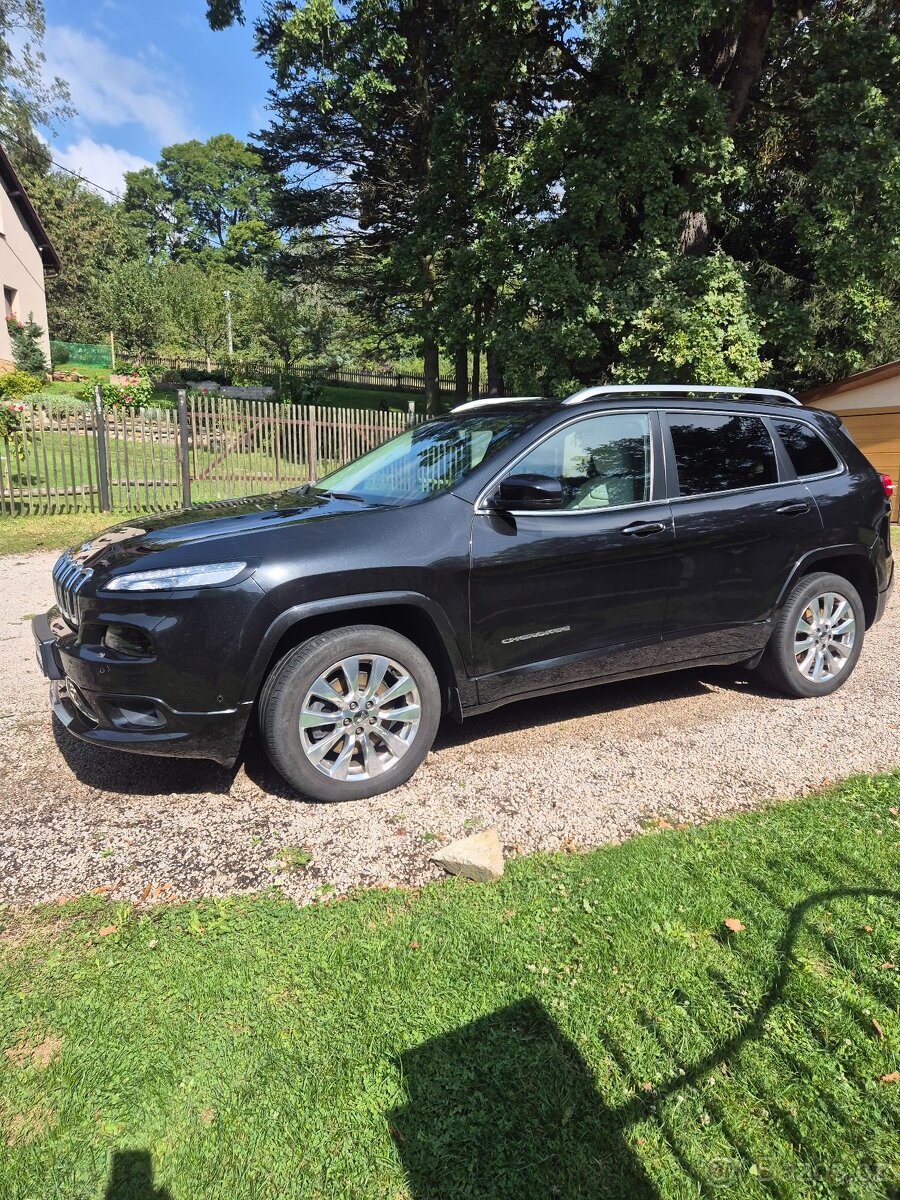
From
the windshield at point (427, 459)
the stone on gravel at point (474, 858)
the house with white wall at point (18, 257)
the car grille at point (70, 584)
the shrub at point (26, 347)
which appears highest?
the house with white wall at point (18, 257)

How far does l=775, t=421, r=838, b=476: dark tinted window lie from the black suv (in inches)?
0.6

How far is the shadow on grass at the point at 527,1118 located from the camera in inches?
64.1

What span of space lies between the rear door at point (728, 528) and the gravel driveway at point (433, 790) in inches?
22.0

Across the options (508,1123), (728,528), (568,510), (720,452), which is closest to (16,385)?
(568,510)

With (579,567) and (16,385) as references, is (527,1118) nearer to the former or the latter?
(579,567)

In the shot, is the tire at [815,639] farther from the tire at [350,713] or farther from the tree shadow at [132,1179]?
the tree shadow at [132,1179]

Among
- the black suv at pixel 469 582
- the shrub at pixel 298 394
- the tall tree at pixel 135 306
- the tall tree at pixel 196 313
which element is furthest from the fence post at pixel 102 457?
the tall tree at pixel 135 306

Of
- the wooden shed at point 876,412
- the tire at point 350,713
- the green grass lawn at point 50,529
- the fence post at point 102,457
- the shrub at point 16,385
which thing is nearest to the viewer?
the tire at point 350,713

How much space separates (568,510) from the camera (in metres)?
3.65

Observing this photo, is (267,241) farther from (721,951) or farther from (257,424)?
(721,951)

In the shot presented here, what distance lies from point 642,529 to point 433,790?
1.72m

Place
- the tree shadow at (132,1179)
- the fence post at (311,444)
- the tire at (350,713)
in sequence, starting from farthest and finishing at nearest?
1. the fence post at (311,444)
2. the tire at (350,713)
3. the tree shadow at (132,1179)

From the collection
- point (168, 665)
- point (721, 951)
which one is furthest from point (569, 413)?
point (721, 951)

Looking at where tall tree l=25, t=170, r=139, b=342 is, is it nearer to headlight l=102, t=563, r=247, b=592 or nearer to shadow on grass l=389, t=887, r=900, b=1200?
headlight l=102, t=563, r=247, b=592
